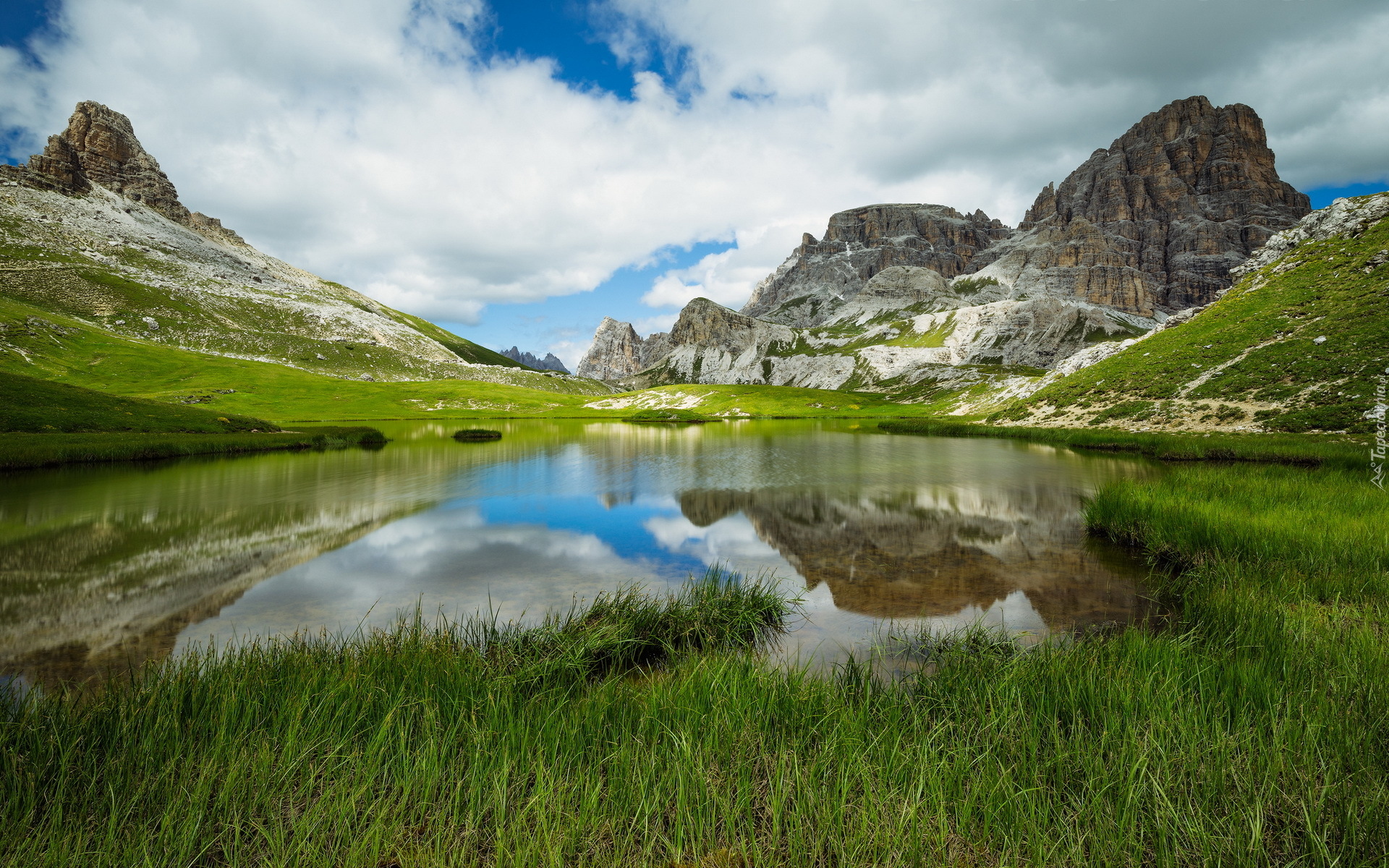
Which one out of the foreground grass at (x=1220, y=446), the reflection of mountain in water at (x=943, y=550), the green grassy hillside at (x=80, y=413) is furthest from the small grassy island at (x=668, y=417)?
the reflection of mountain in water at (x=943, y=550)

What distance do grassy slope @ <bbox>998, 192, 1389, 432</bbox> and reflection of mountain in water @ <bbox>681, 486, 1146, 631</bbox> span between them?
26136 mm

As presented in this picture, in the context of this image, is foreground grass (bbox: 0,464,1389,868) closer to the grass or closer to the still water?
the still water

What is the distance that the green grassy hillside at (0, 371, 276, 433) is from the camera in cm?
3250

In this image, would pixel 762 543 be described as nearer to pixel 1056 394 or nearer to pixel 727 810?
pixel 727 810

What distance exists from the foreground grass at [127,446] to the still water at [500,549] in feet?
5.22

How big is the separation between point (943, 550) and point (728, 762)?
11921 mm

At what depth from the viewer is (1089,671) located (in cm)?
516

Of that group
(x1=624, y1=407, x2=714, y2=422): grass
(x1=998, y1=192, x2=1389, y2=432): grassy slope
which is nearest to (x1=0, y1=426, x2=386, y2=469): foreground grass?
(x1=624, y1=407, x2=714, y2=422): grass

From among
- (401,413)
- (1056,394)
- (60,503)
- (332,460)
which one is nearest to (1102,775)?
(60,503)

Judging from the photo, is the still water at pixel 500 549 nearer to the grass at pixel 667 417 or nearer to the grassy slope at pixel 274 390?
the grassy slope at pixel 274 390

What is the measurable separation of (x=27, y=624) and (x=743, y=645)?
40.7 feet

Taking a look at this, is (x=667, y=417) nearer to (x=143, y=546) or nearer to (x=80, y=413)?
(x=80, y=413)

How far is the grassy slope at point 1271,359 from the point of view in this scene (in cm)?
3288

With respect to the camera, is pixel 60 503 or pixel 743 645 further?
pixel 60 503
